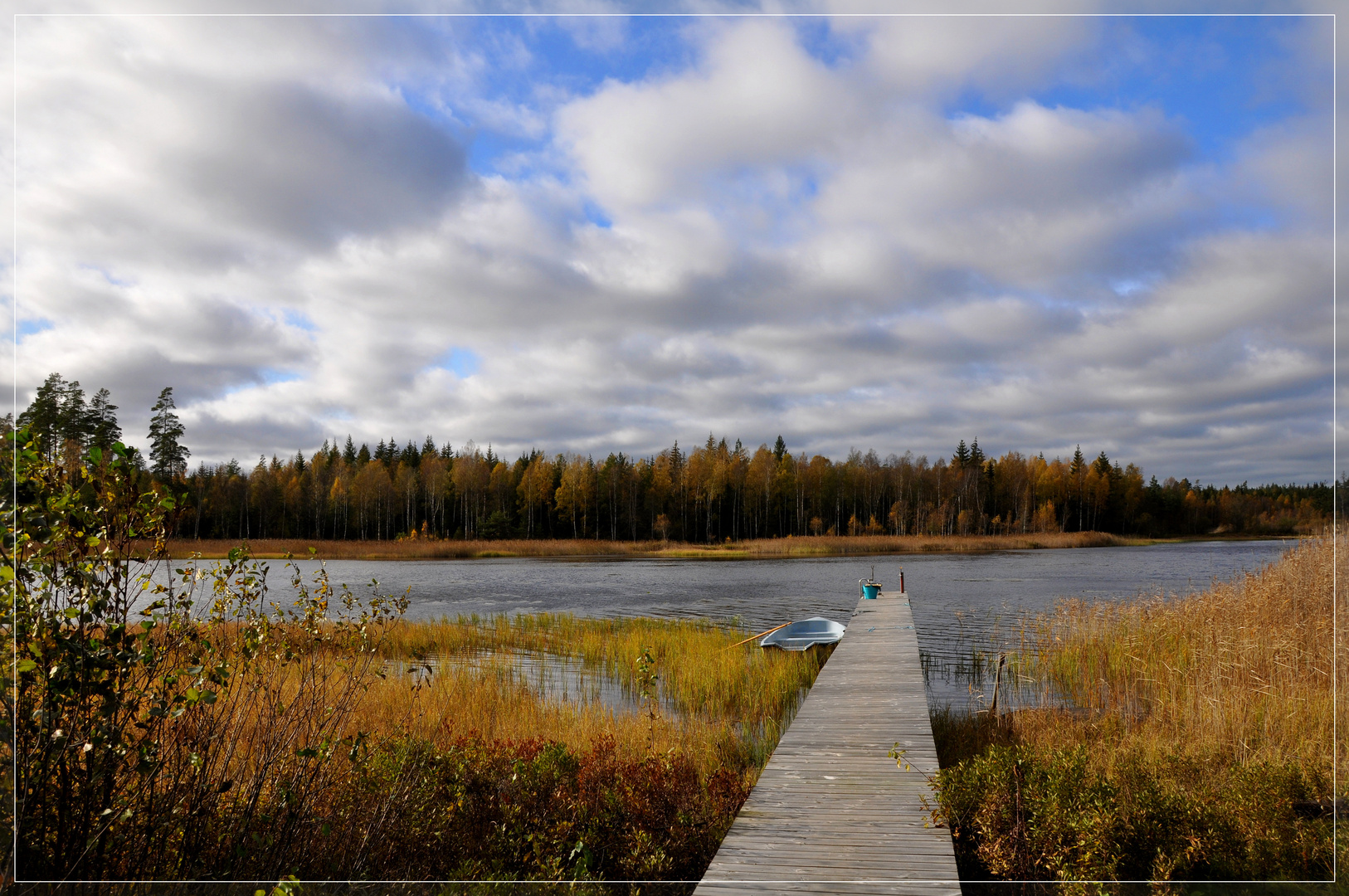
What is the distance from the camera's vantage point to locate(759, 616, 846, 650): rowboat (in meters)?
13.7

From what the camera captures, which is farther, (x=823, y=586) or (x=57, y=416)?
(x=823, y=586)

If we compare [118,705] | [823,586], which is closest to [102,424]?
[118,705]

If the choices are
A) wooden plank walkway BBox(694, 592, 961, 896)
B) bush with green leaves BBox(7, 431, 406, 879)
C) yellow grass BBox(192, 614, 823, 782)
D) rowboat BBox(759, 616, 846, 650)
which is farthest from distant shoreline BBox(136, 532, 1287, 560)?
bush with green leaves BBox(7, 431, 406, 879)

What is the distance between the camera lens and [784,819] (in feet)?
16.1

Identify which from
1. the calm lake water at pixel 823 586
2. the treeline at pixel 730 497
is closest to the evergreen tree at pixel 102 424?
the calm lake water at pixel 823 586

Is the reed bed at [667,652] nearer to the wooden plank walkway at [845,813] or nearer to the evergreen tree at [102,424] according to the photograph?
the wooden plank walkway at [845,813]

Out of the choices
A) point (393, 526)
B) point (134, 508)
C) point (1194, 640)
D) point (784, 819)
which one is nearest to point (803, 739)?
point (784, 819)

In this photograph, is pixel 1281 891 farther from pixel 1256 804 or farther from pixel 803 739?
pixel 803 739

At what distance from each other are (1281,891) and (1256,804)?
1.76 ft

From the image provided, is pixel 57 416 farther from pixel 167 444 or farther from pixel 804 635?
pixel 804 635

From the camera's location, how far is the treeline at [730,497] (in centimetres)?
5800

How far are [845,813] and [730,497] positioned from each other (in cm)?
6378

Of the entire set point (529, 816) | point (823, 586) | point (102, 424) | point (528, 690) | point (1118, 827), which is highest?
point (102, 424)

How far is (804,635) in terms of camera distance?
14.9 meters
